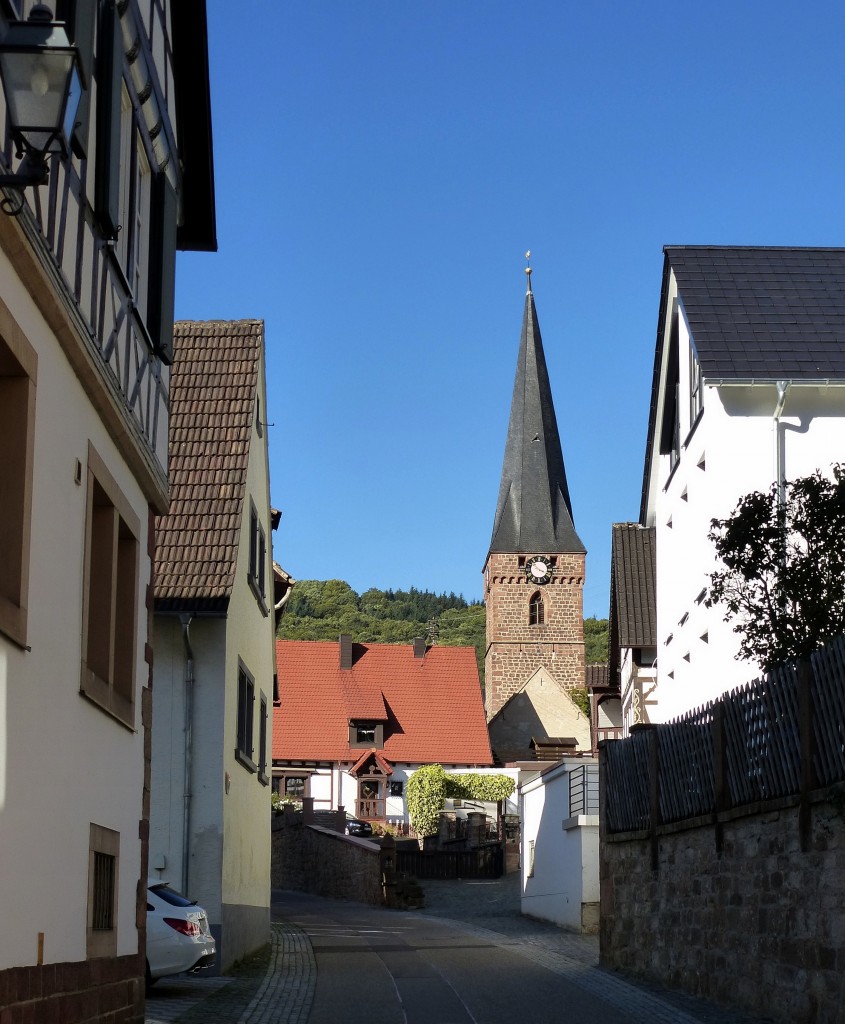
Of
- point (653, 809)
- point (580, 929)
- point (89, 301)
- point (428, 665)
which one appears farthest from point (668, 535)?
point (428, 665)

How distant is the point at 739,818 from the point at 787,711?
1391mm

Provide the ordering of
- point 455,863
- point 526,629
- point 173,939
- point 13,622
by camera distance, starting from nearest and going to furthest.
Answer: point 13,622 < point 173,939 < point 455,863 < point 526,629

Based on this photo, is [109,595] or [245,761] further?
[245,761]

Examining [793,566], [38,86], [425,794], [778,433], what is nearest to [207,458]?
[793,566]

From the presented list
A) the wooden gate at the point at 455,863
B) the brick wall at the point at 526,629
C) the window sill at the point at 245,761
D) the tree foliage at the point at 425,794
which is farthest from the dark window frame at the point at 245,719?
the brick wall at the point at 526,629

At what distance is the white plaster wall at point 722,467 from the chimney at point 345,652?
43.8m

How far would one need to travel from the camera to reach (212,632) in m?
18.0

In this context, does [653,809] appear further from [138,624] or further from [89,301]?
[89,301]

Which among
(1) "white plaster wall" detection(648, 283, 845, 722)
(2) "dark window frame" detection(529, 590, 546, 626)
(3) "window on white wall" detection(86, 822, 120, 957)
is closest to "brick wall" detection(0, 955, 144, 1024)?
(3) "window on white wall" detection(86, 822, 120, 957)

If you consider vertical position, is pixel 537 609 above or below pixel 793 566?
above

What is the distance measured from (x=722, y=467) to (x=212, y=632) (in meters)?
9.54

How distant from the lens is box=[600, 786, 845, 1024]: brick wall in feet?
36.6

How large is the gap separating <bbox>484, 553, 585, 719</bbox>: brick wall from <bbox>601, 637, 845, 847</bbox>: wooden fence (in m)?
68.5

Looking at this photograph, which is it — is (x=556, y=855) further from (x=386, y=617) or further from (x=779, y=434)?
(x=386, y=617)
